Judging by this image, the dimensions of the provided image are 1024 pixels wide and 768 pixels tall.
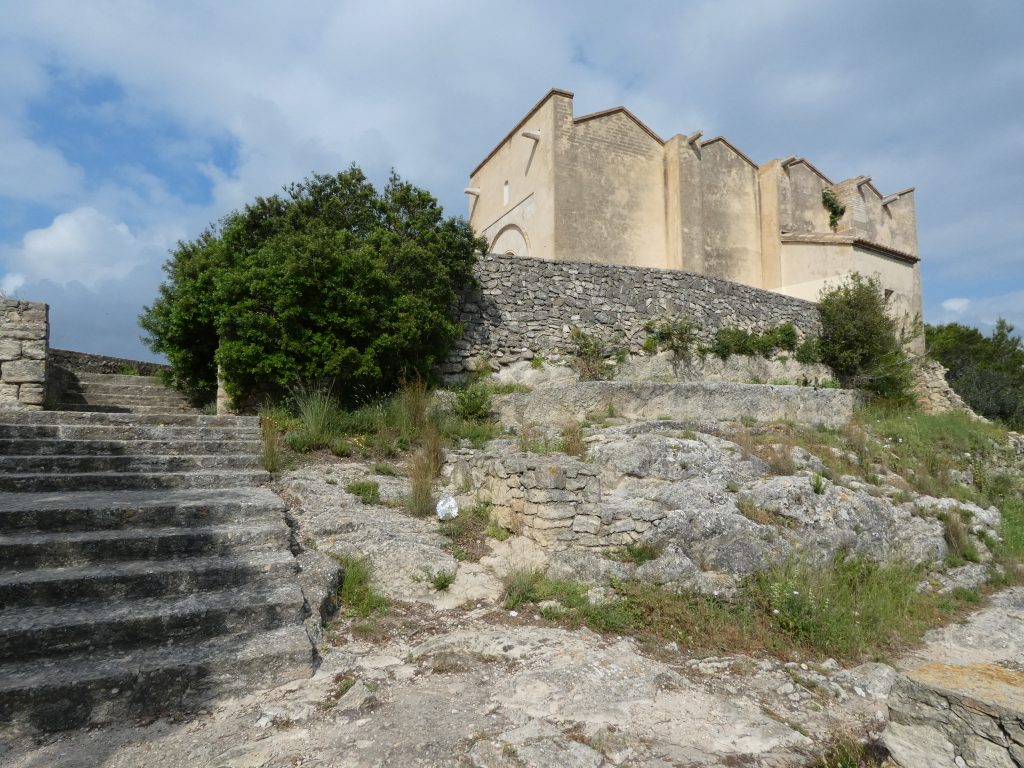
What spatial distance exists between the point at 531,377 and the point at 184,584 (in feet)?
24.8

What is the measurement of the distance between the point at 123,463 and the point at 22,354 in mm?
2960

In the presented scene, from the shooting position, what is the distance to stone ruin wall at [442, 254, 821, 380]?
1066 centimetres

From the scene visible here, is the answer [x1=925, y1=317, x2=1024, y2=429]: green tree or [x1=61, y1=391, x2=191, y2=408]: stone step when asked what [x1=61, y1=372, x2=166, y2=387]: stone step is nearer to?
[x1=61, y1=391, x2=191, y2=408]: stone step

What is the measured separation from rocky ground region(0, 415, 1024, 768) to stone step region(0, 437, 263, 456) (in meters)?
0.77

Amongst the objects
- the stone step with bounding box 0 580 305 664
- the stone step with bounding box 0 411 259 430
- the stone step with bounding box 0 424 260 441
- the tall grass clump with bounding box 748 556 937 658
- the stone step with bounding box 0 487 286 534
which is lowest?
the tall grass clump with bounding box 748 556 937 658

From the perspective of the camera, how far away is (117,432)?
229 inches

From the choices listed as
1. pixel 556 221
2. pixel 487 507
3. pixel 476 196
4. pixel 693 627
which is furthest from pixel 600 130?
pixel 693 627

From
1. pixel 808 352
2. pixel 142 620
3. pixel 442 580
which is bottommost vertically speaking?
pixel 442 580

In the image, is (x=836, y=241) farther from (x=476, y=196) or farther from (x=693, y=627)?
(x=693, y=627)

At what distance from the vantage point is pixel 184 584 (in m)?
3.70

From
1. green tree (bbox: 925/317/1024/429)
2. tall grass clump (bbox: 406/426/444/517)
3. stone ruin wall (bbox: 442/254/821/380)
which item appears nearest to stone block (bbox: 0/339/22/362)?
tall grass clump (bbox: 406/426/444/517)

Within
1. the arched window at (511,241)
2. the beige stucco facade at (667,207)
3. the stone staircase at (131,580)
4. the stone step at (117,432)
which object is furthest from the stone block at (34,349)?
the arched window at (511,241)

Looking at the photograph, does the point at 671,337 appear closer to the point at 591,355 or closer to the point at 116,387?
the point at 591,355

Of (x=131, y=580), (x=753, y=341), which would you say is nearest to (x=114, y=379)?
(x=131, y=580)
